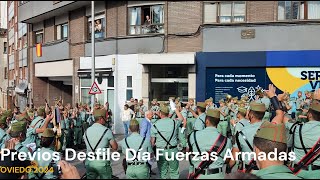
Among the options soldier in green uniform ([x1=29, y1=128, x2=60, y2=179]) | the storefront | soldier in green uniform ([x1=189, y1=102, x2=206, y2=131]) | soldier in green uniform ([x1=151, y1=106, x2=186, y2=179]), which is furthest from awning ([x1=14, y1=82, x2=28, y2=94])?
soldier in green uniform ([x1=29, y1=128, x2=60, y2=179])

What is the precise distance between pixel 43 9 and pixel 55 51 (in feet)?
9.45

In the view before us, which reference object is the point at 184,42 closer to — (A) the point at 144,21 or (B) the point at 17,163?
(A) the point at 144,21

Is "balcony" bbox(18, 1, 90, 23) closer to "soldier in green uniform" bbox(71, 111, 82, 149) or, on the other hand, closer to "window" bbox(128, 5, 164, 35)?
"window" bbox(128, 5, 164, 35)

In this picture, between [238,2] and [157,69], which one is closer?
[238,2]

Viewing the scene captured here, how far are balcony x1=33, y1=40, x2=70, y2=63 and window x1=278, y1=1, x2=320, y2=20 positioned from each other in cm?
1335

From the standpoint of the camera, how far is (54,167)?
5.37 m

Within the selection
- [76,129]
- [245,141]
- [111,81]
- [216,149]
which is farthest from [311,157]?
[111,81]

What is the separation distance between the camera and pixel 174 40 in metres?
17.6

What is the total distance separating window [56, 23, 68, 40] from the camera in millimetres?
24234

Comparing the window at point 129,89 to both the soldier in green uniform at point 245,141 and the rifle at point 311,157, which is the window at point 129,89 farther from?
the rifle at point 311,157

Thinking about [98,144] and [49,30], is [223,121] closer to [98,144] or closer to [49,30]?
[98,144]

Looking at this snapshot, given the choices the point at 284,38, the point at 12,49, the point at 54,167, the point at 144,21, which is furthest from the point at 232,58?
the point at 12,49

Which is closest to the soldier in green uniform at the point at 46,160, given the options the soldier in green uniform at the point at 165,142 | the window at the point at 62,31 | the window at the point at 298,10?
the soldier in green uniform at the point at 165,142

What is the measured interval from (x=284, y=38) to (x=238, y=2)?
2706 millimetres
